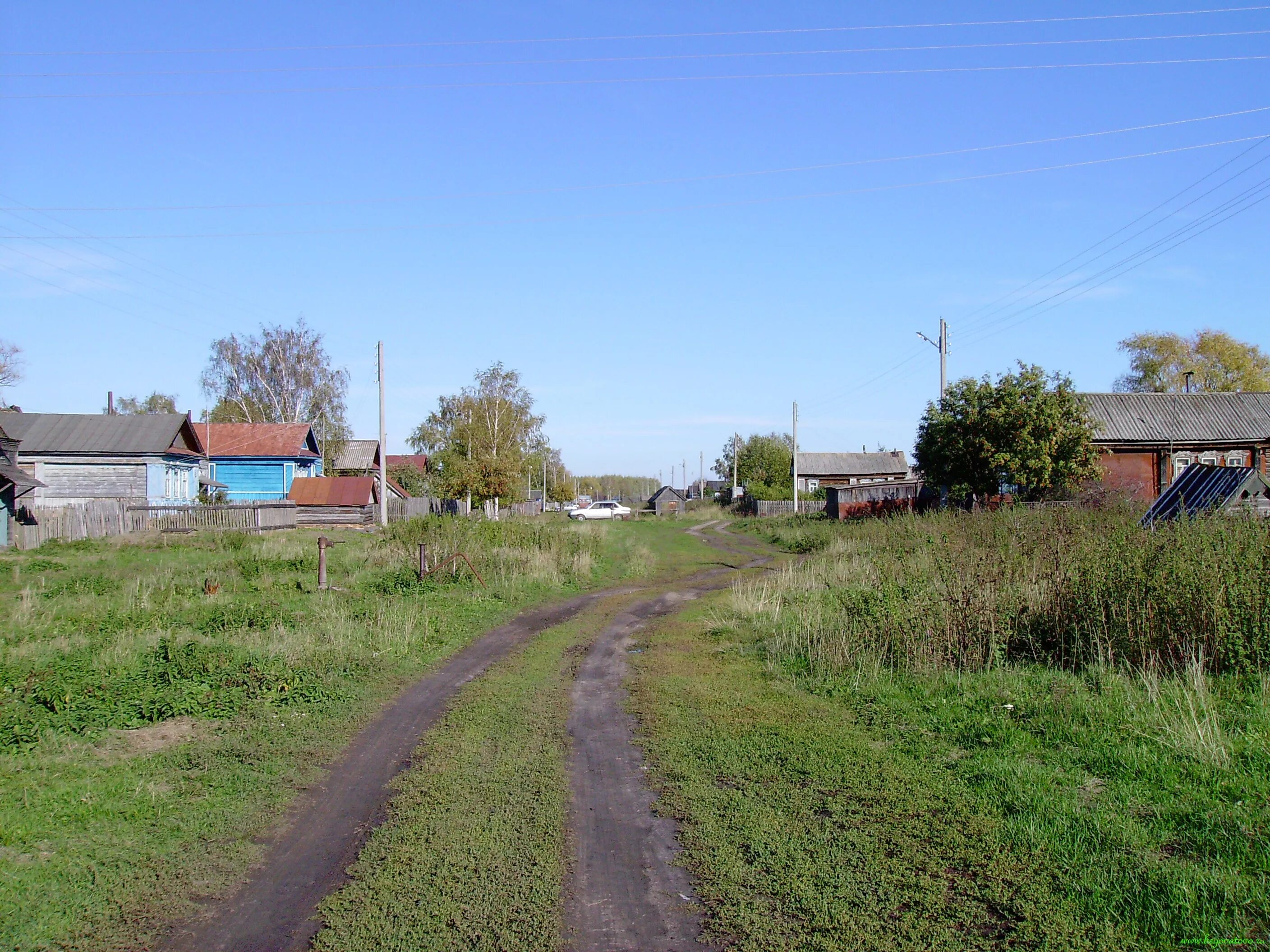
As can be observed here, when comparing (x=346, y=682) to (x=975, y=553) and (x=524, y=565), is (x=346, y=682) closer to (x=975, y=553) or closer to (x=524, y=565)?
(x=975, y=553)

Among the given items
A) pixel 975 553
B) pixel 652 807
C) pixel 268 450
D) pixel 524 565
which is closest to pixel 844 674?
pixel 975 553

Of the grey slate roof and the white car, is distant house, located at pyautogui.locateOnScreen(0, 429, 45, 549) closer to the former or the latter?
the grey slate roof

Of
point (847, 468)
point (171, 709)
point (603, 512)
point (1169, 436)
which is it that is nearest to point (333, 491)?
point (603, 512)

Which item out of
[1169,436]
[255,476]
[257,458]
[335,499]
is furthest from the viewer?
[255,476]

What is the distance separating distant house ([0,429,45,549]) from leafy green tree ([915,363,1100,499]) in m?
31.3

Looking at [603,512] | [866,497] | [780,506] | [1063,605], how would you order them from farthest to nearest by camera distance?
[603,512] → [780,506] → [866,497] → [1063,605]

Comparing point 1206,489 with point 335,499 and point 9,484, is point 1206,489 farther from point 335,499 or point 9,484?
point 335,499

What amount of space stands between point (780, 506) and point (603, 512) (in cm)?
1770

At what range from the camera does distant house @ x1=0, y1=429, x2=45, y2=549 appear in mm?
27672

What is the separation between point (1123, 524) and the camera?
12.0m

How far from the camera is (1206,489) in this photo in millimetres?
18766

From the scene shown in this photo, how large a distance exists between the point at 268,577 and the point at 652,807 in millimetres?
15610

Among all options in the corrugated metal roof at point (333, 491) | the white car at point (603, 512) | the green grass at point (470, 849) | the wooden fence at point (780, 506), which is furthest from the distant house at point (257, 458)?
the green grass at point (470, 849)

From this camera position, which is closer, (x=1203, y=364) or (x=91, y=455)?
(x=91, y=455)
